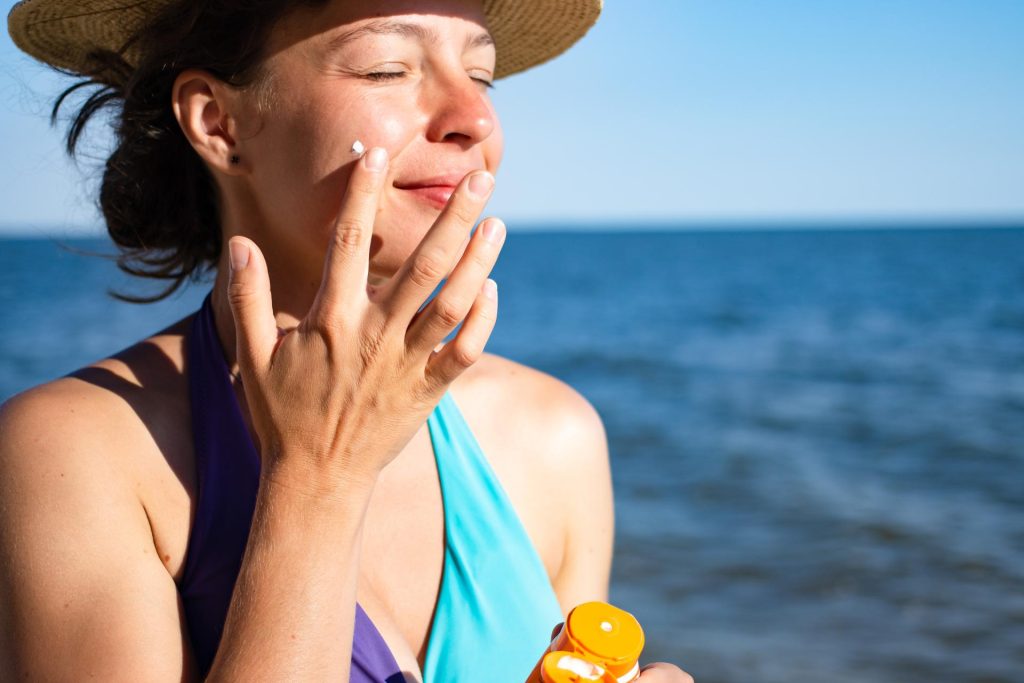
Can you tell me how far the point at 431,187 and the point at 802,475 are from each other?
766 centimetres

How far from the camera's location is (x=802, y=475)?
8.74 meters

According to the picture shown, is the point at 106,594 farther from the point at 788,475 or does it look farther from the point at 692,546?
the point at 788,475

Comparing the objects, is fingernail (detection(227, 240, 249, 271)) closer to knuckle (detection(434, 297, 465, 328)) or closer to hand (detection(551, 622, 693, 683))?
knuckle (detection(434, 297, 465, 328))

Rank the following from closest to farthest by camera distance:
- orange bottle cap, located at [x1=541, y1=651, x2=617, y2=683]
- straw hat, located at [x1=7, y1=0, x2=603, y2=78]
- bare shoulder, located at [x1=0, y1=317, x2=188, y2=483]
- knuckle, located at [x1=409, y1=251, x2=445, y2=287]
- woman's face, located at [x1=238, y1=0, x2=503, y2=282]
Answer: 1. orange bottle cap, located at [x1=541, y1=651, x2=617, y2=683]
2. knuckle, located at [x1=409, y1=251, x2=445, y2=287]
3. bare shoulder, located at [x1=0, y1=317, x2=188, y2=483]
4. woman's face, located at [x1=238, y1=0, x2=503, y2=282]
5. straw hat, located at [x1=7, y1=0, x2=603, y2=78]

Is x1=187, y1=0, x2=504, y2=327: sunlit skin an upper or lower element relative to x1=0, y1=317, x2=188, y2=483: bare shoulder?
upper

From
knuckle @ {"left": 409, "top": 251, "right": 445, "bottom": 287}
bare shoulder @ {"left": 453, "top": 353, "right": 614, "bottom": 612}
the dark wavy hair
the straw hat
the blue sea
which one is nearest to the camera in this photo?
knuckle @ {"left": 409, "top": 251, "right": 445, "bottom": 287}

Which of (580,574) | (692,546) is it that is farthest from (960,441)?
(580,574)

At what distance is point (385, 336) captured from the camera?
4.80 feet

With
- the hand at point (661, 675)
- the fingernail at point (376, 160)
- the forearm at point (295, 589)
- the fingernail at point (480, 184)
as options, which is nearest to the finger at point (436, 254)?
the fingernail at point (480, 184)

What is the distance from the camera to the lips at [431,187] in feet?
5.83

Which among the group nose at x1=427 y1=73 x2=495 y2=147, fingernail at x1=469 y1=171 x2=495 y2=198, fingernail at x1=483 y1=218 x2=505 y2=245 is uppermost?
nose at x1=427 y1=73 x2=495 y2=147

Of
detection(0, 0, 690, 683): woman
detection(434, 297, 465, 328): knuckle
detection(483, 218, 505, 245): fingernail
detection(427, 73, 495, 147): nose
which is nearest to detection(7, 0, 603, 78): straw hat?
detection(0, 0, 690, 683): woman

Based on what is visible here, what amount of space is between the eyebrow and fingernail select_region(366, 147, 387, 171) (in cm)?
35

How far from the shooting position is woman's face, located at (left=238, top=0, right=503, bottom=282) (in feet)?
5.77
